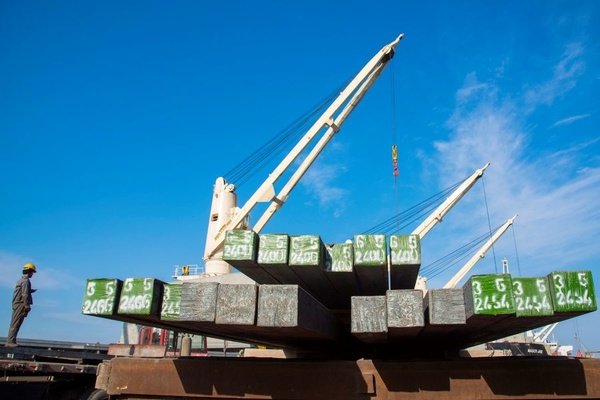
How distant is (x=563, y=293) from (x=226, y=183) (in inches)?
1069

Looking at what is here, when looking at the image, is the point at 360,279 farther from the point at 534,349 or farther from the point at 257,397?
the point at 534,349

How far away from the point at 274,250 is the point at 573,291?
1795 millimetres

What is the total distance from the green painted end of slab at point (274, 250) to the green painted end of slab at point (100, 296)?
3.03ft

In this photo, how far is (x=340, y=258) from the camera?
10.6 feet

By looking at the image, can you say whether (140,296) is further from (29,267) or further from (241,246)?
(29,267)

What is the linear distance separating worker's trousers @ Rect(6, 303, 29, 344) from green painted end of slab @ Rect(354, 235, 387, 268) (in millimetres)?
7718

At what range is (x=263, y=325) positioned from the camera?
2404mm

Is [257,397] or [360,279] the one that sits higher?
[360,279]

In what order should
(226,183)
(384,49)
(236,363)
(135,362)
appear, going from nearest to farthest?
(236,363)
(135,362)
(384,49)
(226,183)

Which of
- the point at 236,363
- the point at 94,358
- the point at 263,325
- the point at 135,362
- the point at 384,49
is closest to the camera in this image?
the point at 263,325

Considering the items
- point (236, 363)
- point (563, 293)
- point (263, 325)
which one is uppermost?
point (563, 293)

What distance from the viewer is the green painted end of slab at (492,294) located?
8.09 ft

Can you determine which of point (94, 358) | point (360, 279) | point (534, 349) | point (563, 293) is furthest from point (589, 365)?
point (534, 349)

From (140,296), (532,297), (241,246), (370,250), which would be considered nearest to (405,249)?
(370,250)
